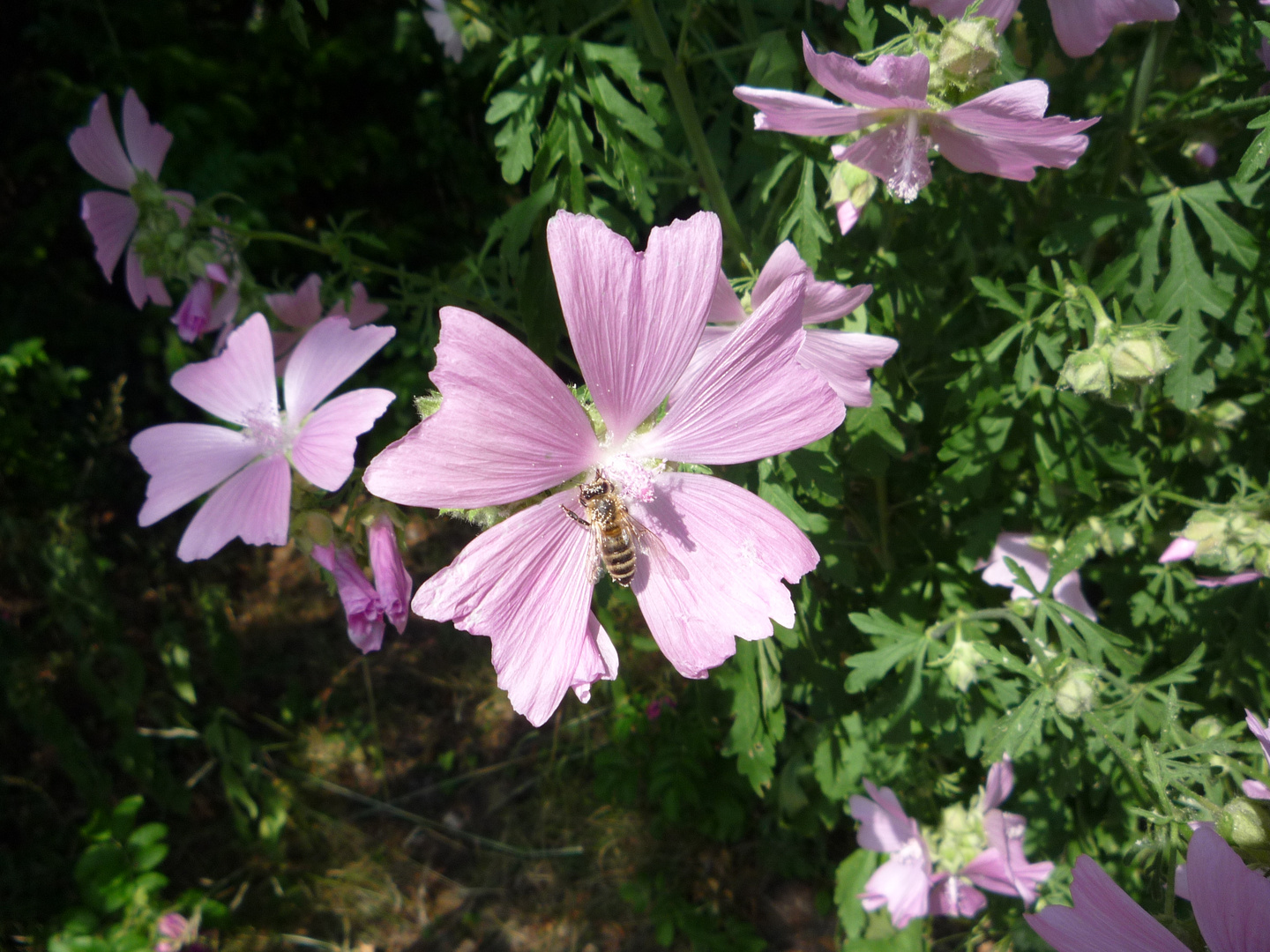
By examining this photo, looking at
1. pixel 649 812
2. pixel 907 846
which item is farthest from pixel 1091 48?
pixel 649 812

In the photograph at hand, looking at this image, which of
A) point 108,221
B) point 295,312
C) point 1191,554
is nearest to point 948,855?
point 1191,554

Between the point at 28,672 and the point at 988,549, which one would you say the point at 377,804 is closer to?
the point at 28,672

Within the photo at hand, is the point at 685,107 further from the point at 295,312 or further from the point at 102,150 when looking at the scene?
the point at 102,150

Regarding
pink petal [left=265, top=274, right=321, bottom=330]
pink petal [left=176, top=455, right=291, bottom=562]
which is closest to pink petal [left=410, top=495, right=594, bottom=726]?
pink petal [left=176, top=455, right=291, bottom=562]

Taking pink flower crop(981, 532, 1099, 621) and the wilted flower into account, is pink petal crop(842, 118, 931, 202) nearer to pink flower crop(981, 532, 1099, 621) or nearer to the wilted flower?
pink flower crop(981, 532, 1099, 621)

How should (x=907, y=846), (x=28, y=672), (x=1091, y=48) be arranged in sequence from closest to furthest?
(x=1091, y=48) < (x=907, y=846) < (x=28, y=672)

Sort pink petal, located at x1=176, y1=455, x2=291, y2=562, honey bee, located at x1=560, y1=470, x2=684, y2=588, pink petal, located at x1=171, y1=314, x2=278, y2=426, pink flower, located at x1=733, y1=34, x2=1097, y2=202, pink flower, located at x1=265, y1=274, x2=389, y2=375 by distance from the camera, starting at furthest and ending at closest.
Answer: pink flower, located at x1=265, y1=274, x2=389, y2=375, pink petal, located at x1=171, y1=314, x2=278, y2=426, pink petal, located at x1=176, y1=455, x2=291, y2=562, honey bee, located at x1=560, y1=470, x2=684, y2=588, pink flower, located at x1=733, y1=34, x2=1097, y2=202
